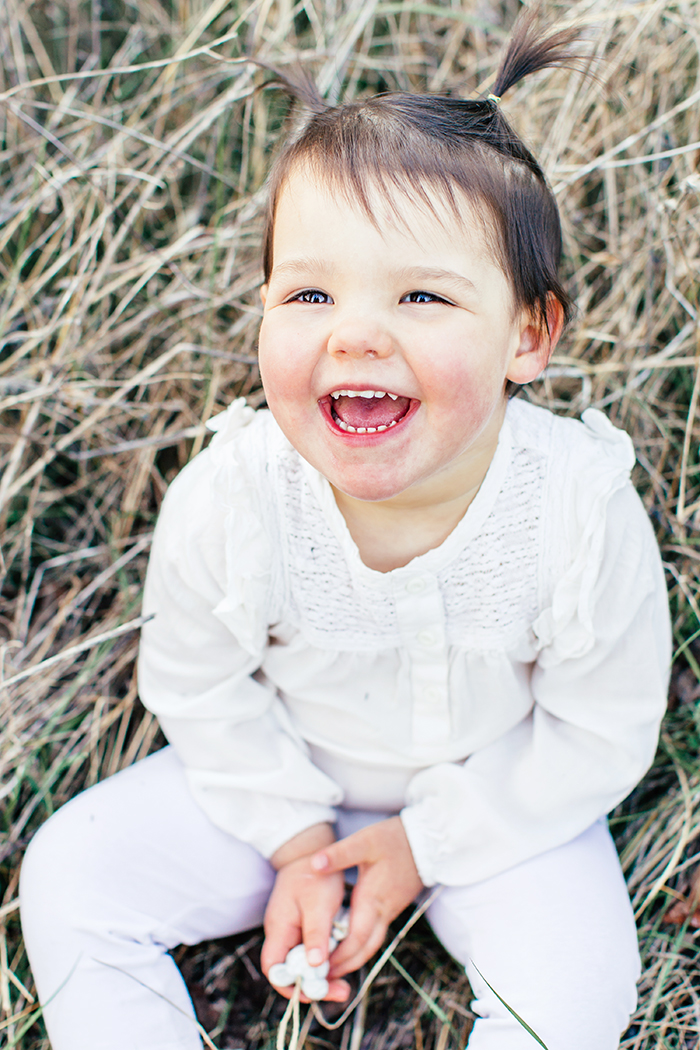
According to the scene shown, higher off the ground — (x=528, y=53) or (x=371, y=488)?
(x=528, y=53)

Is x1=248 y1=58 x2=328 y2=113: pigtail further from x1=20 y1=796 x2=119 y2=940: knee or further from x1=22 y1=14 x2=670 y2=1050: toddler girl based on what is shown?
x1=20 y1=796 x2=119 y2=940: knee

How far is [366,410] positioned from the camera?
3.07 feet

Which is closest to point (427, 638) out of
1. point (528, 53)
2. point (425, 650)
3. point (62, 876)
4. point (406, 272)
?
point (425, 650)

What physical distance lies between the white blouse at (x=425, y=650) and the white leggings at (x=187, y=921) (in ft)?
0.16

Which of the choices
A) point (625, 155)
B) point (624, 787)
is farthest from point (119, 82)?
point (624, 787)

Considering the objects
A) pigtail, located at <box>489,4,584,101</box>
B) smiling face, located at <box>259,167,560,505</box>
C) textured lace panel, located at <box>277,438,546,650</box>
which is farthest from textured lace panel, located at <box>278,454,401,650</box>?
pigtail, located at <box>489,4,584,101</box>

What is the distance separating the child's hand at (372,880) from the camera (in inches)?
47.3

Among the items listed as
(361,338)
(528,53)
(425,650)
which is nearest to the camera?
(361,338)

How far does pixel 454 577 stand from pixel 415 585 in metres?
0.06

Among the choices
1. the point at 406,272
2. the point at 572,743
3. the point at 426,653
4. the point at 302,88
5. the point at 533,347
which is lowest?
the point at 572,743

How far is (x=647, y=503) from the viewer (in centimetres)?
149

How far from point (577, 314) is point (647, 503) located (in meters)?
0.39

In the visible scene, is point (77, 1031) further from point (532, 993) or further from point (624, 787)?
point (624, 787)

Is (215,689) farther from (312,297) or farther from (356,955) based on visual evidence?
(312,297)
